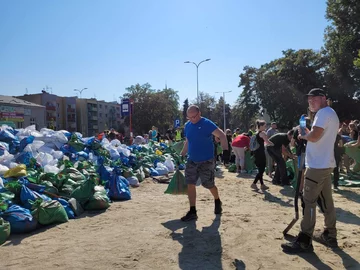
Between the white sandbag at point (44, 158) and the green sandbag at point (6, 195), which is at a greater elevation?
the white sandbag at point (44, 158)

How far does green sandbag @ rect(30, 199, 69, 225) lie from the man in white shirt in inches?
127

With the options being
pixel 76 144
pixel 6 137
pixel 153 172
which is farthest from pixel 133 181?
pixel 6 137

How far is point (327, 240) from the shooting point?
3.78 meters

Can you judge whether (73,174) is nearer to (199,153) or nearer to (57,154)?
(57,154)

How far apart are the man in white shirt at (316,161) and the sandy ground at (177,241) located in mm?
187

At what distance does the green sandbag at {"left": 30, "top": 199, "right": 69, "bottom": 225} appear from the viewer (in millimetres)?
4762

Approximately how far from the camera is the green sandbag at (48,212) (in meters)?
4.76

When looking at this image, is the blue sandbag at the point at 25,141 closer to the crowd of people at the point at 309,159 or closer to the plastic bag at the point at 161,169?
the plastic bag at the point at 161,169

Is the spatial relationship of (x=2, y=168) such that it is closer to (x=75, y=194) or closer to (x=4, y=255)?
(x=75, y=194)

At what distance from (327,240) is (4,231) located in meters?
3.93

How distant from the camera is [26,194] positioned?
16.7 ft

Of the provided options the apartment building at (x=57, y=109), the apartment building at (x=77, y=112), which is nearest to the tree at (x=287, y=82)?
the apartment building at (x=77, y=112)

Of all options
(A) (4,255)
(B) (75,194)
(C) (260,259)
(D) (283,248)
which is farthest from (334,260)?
(B) (75,194)

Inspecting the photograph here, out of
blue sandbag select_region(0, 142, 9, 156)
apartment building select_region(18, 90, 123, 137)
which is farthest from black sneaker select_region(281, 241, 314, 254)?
apartment building select_region(18, 90, 123, 137)
